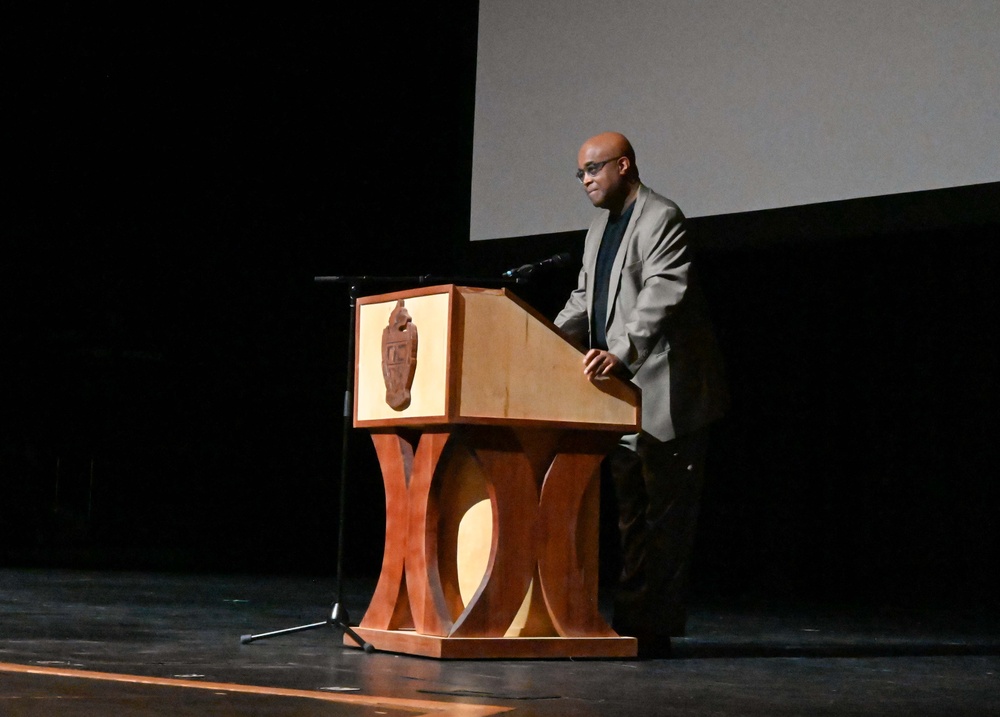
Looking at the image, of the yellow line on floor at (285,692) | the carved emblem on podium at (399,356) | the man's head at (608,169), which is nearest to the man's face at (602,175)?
the man's head at (608,169)

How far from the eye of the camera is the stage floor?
202 cm

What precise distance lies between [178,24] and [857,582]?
3928 millimetres

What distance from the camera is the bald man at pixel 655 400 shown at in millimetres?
3016

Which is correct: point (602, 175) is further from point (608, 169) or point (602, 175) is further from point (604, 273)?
point (604, 273)

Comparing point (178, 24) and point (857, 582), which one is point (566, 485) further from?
point (178, 24)

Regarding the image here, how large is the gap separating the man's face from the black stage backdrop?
7.15 feet

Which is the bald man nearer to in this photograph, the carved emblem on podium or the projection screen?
the carved emblem on podium

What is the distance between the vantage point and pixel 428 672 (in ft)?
8.04

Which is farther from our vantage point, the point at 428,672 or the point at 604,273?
the point at 604,273

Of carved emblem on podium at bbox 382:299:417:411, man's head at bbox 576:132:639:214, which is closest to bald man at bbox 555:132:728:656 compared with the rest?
man's head at bbox 576:132:639:214

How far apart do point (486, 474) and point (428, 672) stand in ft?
1.49

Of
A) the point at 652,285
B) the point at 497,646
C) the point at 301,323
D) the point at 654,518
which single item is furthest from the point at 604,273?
the point at 301,323

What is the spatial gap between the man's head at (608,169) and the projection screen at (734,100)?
168 cm

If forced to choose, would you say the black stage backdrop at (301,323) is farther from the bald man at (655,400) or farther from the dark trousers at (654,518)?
the dark trousers at (654,518)
